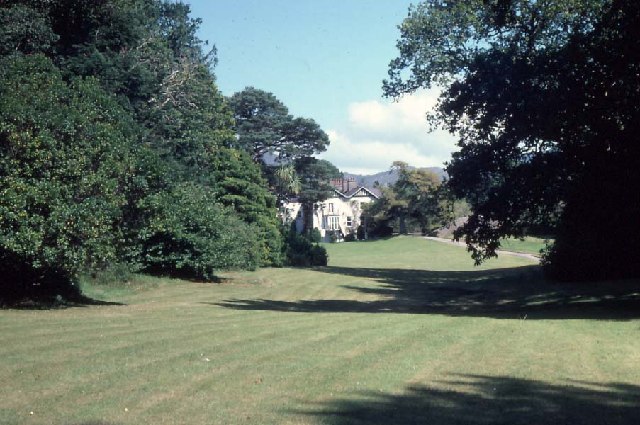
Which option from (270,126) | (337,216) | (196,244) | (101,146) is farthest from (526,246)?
(101,146)

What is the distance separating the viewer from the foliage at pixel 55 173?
64.9 feet

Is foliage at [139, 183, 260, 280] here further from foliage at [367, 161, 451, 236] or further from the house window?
the house window

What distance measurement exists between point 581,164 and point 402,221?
78947 millimetres

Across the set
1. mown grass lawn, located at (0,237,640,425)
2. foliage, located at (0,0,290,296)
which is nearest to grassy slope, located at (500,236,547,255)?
foliage, located at (0,0,290,296)

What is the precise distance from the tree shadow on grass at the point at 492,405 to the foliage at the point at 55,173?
542 inches

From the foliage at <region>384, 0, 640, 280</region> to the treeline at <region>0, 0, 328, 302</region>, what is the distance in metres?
12.5

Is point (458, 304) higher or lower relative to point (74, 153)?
lower

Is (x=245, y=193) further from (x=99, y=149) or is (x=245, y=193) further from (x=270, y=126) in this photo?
(x=270, y=126)

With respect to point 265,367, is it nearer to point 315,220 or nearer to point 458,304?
point 458,304

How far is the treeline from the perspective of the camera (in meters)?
20.3

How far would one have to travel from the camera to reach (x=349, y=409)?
8516 millimetres

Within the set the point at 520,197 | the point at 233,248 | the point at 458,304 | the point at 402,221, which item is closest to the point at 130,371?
the point at 520,197

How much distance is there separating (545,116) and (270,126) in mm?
60899

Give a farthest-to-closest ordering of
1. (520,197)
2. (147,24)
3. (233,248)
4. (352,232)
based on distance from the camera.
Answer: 1. (352,232)
2. (233,248)
3. (147,24)
4. (520,197)
